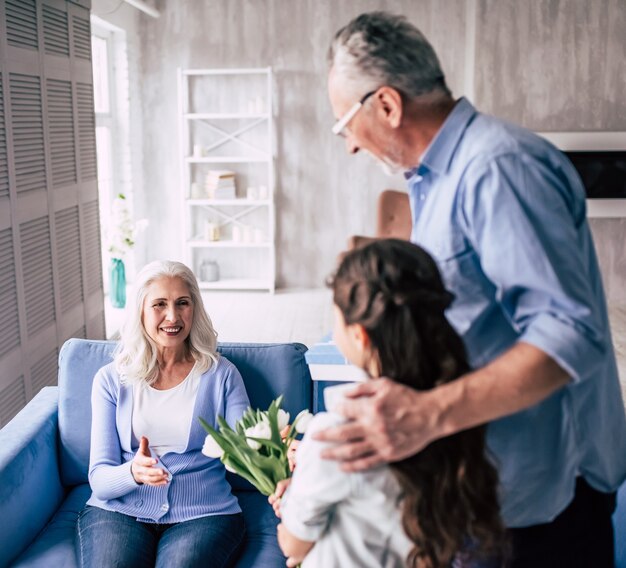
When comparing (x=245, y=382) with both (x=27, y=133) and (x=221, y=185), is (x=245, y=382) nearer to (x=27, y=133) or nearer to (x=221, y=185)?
(x=27, y=133)

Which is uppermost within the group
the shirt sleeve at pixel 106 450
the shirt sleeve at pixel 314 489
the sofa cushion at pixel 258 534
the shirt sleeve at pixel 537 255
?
the shirt sleeve at pixel 537 255

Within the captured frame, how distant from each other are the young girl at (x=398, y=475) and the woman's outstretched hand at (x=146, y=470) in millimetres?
921

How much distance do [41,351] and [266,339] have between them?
1996 mm

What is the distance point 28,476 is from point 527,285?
1744 mm

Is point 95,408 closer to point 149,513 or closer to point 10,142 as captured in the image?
point 149,513

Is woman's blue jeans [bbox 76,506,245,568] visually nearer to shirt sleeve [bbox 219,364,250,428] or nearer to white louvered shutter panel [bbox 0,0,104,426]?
shirt sleeve [bbox 219,364,250,428]

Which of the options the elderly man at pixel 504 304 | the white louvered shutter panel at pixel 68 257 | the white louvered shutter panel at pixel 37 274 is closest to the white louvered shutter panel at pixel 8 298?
the white louvered shutter panel at pixel 37 274

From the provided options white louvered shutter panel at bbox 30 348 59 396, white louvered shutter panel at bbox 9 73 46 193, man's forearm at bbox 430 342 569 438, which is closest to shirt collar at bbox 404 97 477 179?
man's forearm at bbox 430 342 569 438

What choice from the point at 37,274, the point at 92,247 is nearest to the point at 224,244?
the point at 92,247

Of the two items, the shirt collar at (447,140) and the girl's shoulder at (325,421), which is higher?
the shirt collar at (447,140)

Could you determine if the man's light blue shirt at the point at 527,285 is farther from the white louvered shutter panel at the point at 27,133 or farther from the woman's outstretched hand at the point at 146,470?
the white louvered shutter panel at the point at 27,133

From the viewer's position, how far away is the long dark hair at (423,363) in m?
0.99

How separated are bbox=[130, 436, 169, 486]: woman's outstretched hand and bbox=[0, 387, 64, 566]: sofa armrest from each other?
1.13 feet

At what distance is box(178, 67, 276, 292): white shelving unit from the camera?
695 centimetres
